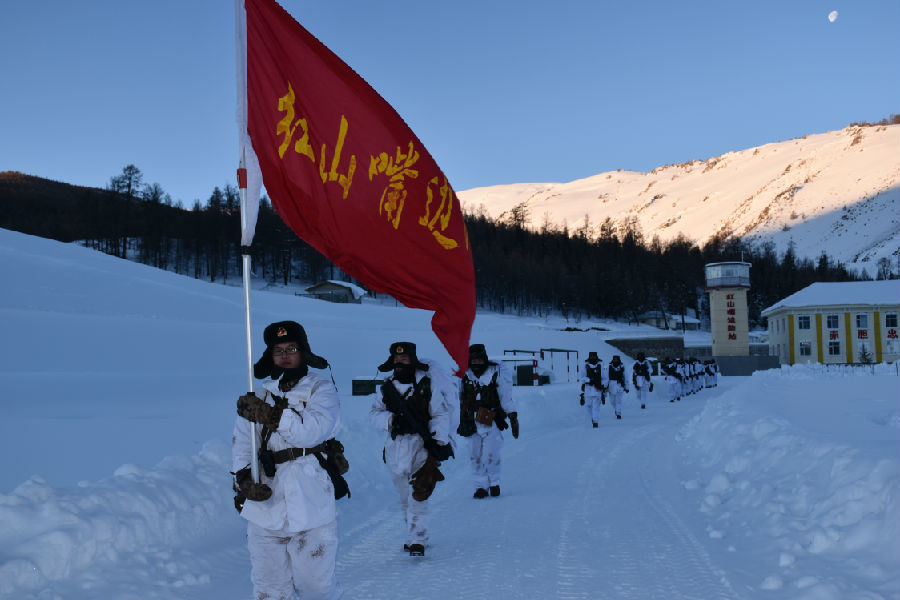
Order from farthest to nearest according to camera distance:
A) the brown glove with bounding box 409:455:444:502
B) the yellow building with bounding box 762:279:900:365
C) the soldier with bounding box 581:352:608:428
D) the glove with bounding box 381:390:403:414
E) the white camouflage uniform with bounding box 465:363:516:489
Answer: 1. the yellow building with bounding box 762:279:900:365
2. the soldier with bounding box 581:352:608:428
3. the white camouflage uniform with bounding box 465:363:516:489
4. the glove with bounding box 381:390:403:414
5. the brown glove with bounding box 409:455:444:502

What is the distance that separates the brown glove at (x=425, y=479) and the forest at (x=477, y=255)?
252 feet

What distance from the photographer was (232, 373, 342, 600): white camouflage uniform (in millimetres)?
4324

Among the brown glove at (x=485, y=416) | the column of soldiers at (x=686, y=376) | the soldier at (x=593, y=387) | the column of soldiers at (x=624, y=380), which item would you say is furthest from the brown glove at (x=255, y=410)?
the column of soldiers at (x=686, y=376)

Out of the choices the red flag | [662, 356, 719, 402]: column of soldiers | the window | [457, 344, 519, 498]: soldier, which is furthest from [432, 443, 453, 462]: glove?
the window

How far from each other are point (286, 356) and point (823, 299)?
62914 millimetres

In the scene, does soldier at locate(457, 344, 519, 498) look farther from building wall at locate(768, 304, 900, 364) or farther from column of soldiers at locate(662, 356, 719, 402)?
building wall at locate(768, 304, 900, 364)

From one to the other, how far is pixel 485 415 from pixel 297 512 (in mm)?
6024

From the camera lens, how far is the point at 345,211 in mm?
5645

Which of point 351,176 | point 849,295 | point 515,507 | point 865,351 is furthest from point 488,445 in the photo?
point 849,295

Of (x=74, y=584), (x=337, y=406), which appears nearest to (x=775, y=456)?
(x=337, y=406)

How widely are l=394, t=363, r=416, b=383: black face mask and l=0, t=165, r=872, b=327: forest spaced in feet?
251

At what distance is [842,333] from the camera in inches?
2285

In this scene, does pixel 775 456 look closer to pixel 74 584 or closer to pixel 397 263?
pixel 397 263

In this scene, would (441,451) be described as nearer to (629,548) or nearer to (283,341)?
(629,548)
